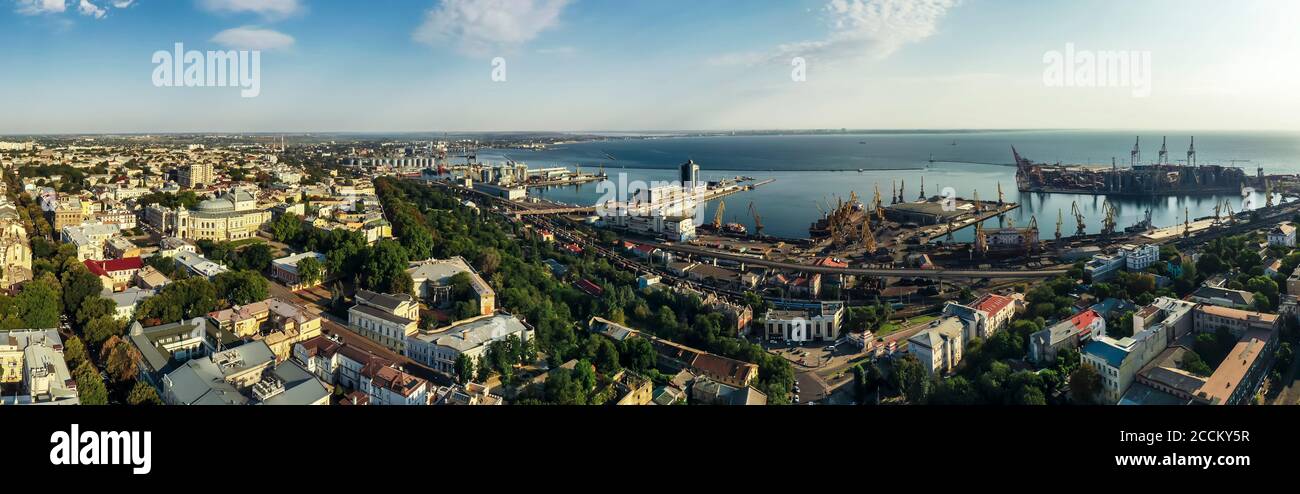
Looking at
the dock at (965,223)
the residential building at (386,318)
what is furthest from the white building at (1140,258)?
the residential building at (386,318)

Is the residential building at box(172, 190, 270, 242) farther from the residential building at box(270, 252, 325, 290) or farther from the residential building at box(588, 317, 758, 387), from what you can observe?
the residential building at box(588, 317, 758, 387)

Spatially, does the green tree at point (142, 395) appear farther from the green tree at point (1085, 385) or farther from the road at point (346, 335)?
the green tree at point (1085, 385)

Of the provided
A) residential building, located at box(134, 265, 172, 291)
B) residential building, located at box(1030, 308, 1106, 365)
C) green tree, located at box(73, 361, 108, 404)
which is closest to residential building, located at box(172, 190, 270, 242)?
residential building, located at box(134, 265, 172, 291)

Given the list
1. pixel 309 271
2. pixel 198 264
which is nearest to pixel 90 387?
pixel 309 271
